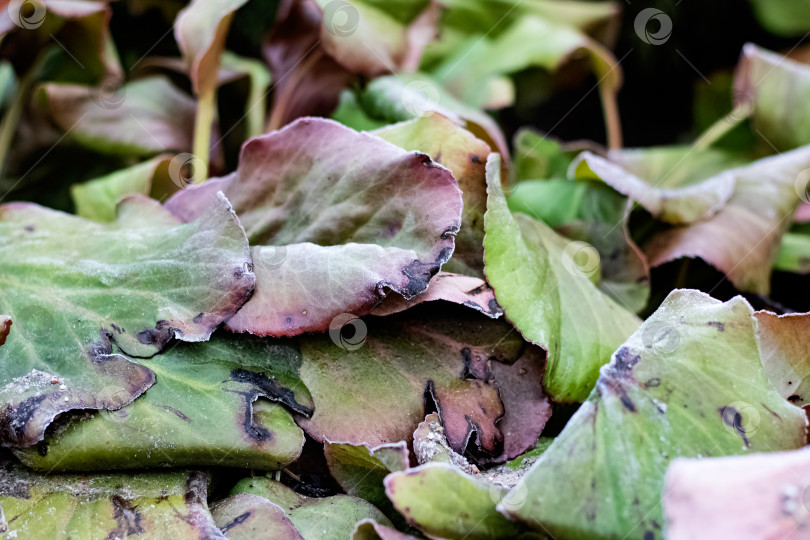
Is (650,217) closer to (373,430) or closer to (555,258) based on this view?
(555,258)

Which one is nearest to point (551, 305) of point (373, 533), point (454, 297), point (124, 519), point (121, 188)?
point (454, 297)

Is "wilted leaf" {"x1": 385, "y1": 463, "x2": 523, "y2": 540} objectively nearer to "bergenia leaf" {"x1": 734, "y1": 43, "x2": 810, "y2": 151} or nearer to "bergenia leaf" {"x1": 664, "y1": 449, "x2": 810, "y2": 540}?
"bergenia leaf" {"x1": 664, "y1": 449, "x2": 810, "y2": 540}

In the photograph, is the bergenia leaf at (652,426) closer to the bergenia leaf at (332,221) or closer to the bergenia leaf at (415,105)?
the bergenia leaf at (332,221)

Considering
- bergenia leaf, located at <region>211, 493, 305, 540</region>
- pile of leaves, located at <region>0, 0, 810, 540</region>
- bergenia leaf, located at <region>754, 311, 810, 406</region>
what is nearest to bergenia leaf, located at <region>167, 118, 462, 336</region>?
pile of leaves, located at <region>0, 0, 810, 540</region>

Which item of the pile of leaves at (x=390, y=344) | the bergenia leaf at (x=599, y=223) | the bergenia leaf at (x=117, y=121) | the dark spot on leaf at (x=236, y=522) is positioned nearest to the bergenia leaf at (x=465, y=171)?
the pile of leaves at (x=390, y=344)

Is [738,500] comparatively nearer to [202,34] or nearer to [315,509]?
[315,509]

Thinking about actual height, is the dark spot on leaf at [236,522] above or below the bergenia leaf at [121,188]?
below

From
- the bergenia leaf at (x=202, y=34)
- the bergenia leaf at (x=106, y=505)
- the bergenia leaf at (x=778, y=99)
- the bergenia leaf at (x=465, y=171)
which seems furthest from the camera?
the bergenia leaf at (x=778, y=99)
